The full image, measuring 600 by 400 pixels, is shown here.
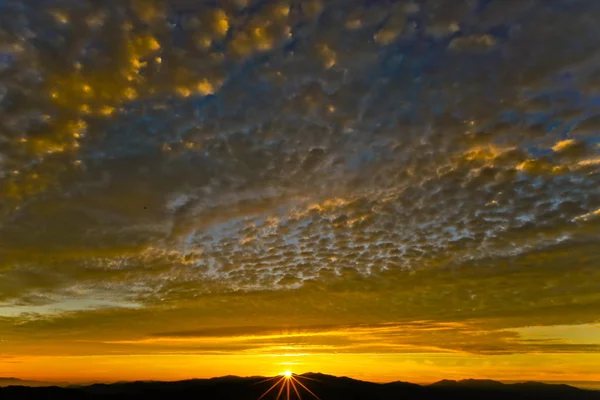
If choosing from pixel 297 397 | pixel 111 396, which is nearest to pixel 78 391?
pixel 111 396

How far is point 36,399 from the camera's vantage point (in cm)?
13962

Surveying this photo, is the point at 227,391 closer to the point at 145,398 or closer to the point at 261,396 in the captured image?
the point at 261,396

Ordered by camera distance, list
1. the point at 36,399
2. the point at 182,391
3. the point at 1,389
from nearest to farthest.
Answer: the point at 36,399 → the point at 1,389 → the point at 182,391

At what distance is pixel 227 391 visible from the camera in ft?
628

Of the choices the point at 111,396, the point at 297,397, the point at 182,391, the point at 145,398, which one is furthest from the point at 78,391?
the point at 297,397

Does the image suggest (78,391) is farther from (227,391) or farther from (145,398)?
(227,391)

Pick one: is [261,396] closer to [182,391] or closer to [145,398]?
[182,391]

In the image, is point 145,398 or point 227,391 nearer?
point 145,398

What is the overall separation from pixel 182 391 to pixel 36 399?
63.1 meters

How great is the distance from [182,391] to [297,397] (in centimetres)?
5357

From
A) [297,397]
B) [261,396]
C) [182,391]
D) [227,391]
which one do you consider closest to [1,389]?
[182,391]

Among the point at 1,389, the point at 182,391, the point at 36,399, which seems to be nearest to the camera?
the point at 36,399

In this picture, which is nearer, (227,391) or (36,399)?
A: (36,399)

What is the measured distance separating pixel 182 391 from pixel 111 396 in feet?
136
